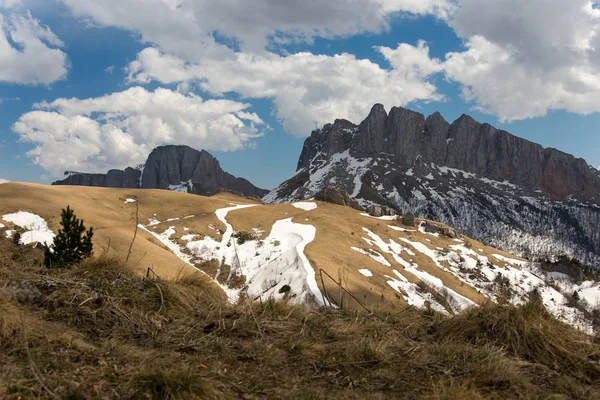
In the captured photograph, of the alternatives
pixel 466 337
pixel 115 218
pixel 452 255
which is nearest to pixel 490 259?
→ pixel 452 255

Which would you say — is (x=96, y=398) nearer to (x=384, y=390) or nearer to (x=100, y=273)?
(x=384, y=390)

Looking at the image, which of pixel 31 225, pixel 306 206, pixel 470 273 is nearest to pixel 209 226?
pixel 31 225

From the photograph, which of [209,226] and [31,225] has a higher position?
[209,226]

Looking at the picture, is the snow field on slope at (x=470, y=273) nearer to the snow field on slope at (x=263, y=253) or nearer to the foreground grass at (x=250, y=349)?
the snow field on slope at (x=263, y=253)

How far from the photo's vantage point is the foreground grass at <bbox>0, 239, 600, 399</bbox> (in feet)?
11.8

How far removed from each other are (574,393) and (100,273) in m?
6.93

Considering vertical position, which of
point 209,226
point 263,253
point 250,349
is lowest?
point 263,253

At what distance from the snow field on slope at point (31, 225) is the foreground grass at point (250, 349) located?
43216mm

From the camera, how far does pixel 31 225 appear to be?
140 ft

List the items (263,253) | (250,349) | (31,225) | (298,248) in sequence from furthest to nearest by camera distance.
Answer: (263,253), (298,248), (31,225), (250,349)

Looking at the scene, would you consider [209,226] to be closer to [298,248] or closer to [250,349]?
[298,248]

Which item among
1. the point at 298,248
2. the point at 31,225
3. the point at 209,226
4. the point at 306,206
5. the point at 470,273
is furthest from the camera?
A: the point at 306,206

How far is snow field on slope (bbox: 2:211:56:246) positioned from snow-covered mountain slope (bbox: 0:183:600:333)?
0.21 m

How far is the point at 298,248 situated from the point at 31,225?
31.3 m
